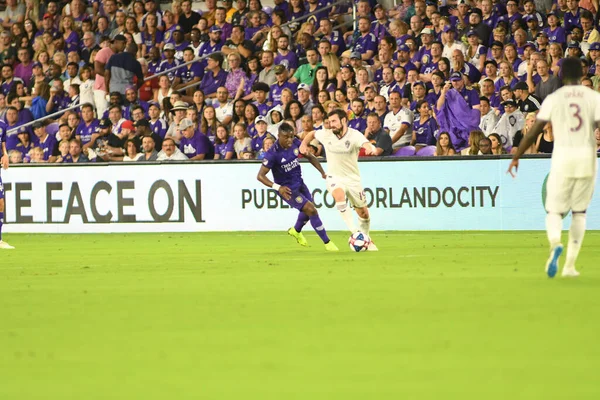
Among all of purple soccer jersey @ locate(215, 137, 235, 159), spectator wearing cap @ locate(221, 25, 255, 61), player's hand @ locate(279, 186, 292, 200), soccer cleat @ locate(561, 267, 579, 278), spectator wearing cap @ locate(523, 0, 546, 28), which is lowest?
soccer cleat @ locate(561, 267, 579, 278)

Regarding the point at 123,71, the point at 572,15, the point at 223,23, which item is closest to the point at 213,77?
the point at 223,23

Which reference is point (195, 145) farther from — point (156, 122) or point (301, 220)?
point (301, 220)

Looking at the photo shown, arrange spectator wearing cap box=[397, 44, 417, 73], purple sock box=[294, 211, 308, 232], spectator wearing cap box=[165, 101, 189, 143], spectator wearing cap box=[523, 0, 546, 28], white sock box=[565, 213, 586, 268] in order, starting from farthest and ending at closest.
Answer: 1. spectator wearing cap box=[165, 101, 189, 143]
2. spectator wearing cap box=[397, 44, 417, 73]
3. spectator wearing cap box=[523, 0, 546, 28]
4. purple sock box=[294, 211, 308, 232]
5. white sock box=[565, 213, 586, 268]

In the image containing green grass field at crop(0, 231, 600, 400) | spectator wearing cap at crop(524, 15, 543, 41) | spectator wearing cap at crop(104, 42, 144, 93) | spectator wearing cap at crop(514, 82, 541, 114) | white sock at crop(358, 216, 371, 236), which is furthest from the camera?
spectator wearing cap at crop(104, 42, 144, 93)

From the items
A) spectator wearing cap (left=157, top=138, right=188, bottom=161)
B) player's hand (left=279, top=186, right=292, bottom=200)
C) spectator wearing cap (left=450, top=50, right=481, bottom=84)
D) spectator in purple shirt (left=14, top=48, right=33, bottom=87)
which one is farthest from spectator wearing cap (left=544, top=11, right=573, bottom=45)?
spectator in purple shirt (left=14, top=48, right=33, bottom=87)

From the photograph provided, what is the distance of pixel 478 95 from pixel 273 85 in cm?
497

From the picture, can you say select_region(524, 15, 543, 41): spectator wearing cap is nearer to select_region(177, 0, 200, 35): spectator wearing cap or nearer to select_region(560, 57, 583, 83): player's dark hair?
select_region(177, 0, 200, 35): spectator wearing cap

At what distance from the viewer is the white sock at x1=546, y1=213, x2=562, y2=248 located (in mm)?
11273

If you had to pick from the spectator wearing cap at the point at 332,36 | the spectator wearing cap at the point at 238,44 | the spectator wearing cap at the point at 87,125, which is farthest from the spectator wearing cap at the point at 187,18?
the spectator wearing cap at the point at 332,36

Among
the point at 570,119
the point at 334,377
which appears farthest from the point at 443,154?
the point at 334,377

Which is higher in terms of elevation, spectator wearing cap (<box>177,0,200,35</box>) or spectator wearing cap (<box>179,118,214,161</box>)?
spectator wearing cap (<box>177,0,200,35</box>)

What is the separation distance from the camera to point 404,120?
23.2m

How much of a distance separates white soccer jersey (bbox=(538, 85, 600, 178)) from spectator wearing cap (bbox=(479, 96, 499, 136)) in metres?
11.0

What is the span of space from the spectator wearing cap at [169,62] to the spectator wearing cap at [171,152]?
4.33 metres
